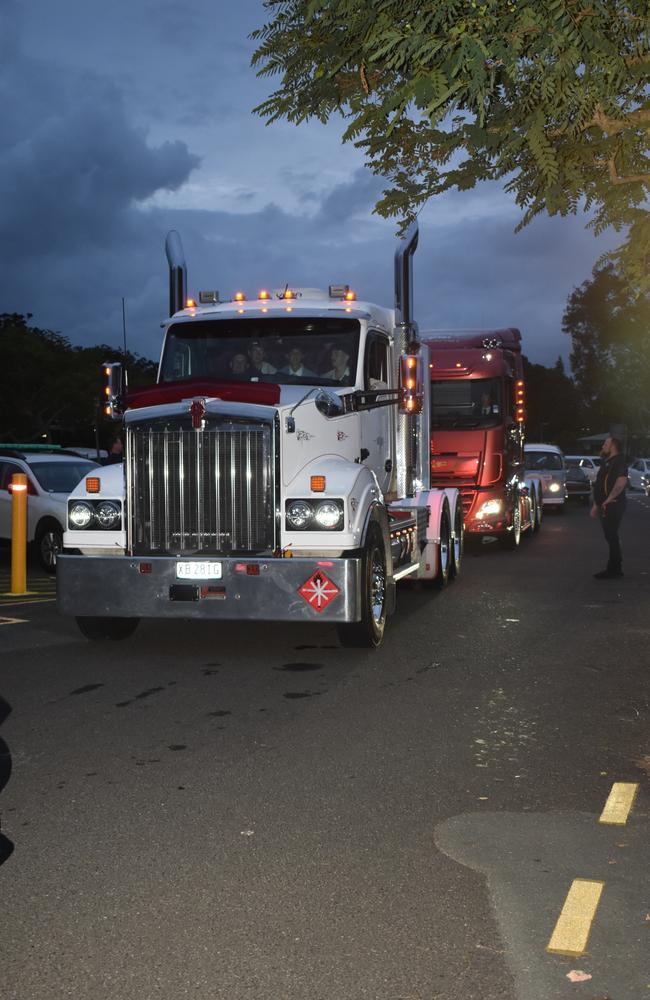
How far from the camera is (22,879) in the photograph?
476 cm

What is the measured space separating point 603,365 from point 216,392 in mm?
85985

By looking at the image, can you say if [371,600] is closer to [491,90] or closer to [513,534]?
[491,90]

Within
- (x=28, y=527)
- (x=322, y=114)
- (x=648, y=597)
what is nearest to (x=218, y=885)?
(x=322, y=114)

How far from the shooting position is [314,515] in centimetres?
973

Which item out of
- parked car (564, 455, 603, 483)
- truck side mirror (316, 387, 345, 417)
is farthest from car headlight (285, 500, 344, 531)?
parked car (564, 455, 603, 483)

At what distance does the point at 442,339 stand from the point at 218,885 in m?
16.9

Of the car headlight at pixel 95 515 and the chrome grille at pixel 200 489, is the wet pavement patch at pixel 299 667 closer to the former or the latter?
the chrome grille at pixel 200 489

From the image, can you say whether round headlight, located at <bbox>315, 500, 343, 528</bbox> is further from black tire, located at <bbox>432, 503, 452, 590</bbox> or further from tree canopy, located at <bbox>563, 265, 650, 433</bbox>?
tree canopy, located at <bbox>563, 265, 650, 433</bbox>

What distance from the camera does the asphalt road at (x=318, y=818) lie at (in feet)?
13.0

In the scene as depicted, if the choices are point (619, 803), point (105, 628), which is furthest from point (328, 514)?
point (619, 803)

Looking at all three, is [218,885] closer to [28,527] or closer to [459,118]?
[459,118]

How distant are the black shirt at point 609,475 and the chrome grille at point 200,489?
7.35m

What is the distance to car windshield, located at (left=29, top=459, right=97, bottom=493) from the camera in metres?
18.6

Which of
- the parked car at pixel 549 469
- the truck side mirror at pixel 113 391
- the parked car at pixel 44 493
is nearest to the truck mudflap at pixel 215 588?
the truck side mirror at pixel 113 391
